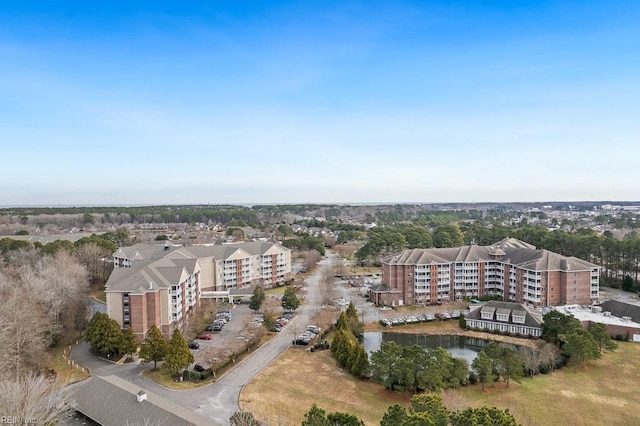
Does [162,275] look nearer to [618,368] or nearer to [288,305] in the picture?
[288,305]

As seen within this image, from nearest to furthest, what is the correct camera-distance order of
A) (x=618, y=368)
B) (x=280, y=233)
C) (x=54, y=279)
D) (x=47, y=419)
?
(x=47, y=419) → (x=618, y=368) → (x=54, y=279) → (x=280, y=233)

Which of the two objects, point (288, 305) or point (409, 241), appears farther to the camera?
point (409, 241)

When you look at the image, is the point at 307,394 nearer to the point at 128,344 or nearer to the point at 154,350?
the point at 154,350

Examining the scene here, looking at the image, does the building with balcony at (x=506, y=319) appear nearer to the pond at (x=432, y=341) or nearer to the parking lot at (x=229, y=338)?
the pond at (x=432, y=341)

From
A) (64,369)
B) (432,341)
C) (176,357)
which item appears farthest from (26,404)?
(432,341)

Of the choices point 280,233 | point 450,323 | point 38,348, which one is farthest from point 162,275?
point 280,233
